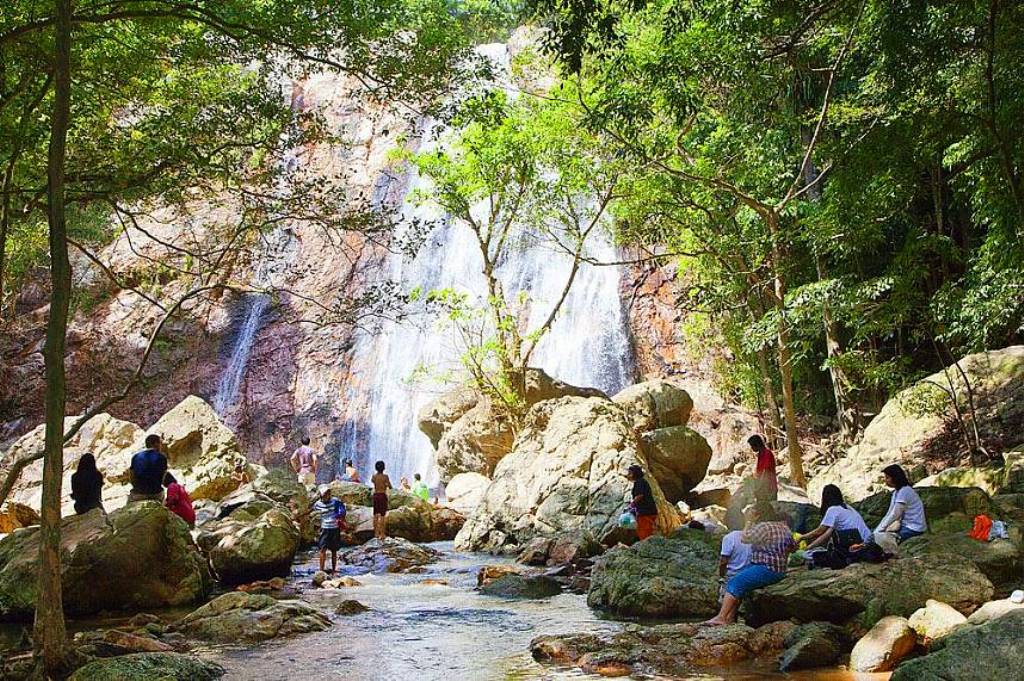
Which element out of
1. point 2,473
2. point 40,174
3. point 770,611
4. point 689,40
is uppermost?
point 689,40

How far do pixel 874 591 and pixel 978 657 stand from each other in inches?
89.3

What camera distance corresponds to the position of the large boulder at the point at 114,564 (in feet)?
33.3

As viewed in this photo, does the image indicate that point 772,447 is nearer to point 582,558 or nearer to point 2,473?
point 582,558

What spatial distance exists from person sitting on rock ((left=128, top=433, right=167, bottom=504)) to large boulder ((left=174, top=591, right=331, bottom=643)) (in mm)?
3164

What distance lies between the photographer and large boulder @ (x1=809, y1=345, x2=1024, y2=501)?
16.6 metres

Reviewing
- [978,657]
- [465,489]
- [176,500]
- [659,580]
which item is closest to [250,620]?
[659,580]

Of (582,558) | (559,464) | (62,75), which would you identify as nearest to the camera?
(62,75)

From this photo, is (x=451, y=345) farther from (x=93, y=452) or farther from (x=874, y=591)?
(x=874, y=591)

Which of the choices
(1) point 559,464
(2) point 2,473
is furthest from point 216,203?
(2) point 2,473

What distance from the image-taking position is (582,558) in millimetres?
13500

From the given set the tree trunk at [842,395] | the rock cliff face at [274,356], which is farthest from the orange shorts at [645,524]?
the rock cliff face at [274,356]

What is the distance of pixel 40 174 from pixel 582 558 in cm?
962

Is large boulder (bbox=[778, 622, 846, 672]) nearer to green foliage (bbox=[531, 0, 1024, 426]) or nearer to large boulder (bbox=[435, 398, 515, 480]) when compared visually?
green foliage (bbox=[531, 0, 1024, 426])

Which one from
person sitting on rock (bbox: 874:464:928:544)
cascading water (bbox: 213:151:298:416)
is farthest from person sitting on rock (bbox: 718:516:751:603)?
cascading water (bbox: 213:151:298:416)
